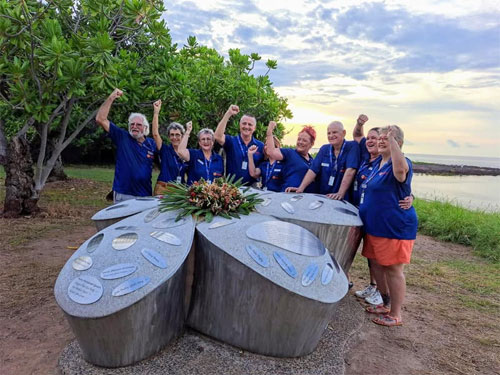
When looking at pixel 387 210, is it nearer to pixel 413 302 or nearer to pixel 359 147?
pixel 359 147

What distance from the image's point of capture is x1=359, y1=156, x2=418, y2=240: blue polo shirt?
4.10 metres

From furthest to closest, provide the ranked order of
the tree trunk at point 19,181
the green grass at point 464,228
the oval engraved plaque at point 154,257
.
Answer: the green grass at point 464,228, the tree trunk at point 19,181, the oval engraved plaque at point 154,257

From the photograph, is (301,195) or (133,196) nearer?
(301,195)

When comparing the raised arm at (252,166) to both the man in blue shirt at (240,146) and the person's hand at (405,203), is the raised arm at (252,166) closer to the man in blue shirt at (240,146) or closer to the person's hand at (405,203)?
the man in blue shirt at (240,146)

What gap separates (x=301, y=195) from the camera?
15.5 feet

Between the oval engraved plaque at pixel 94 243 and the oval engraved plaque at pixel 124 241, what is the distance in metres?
0.19

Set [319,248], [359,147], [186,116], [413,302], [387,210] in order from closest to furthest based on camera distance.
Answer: [319,248] → [387,210] → [359,147] → [413,302] → [186,116]

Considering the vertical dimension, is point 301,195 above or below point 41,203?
above

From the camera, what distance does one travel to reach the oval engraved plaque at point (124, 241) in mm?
3475

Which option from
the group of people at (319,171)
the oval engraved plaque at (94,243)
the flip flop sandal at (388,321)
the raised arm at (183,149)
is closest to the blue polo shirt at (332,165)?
the group of people at (319,171)

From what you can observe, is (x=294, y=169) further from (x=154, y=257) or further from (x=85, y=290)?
(x=85, y=290)

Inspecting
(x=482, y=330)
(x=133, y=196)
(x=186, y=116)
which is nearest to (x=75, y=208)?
(x=186, y=116)

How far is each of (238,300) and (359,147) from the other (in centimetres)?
262

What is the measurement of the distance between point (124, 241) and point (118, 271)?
385 mm
